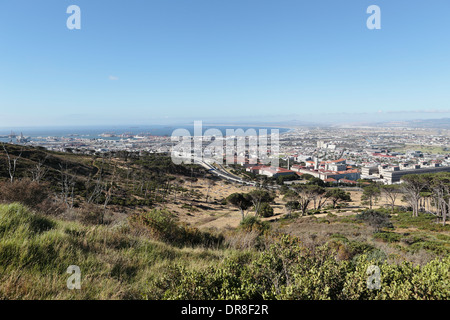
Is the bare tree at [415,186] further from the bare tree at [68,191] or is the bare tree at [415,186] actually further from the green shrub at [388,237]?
the bare tree at [68,191]

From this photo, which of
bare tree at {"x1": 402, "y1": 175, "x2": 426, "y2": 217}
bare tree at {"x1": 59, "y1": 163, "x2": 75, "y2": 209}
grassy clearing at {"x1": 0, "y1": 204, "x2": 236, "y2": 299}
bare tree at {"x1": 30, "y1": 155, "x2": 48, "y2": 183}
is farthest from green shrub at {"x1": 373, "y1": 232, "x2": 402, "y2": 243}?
bare tree at {"x1": 30, "y1": 155, "x2": 48, "y2": 183}

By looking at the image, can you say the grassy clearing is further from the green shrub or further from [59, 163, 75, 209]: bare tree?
the green shrub

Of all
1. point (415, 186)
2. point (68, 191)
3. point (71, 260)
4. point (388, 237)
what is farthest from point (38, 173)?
point (415, 186)

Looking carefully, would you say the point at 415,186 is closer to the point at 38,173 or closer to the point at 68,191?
the point at 38,173

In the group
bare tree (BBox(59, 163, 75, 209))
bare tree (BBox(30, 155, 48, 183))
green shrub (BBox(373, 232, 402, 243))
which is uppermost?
bare tree (BBox(30, 155, 48, 183))

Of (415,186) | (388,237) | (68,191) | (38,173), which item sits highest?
(38,173)

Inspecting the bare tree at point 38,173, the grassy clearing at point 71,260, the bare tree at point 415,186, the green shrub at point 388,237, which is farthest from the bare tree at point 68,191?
the bare tree at point 415,186

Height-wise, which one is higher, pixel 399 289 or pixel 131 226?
pixel 399 289

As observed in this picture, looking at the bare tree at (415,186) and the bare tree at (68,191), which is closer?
the bare tree at (68,191)
